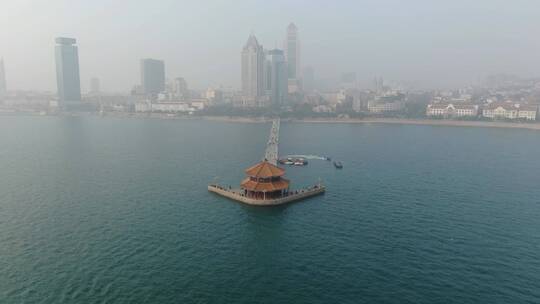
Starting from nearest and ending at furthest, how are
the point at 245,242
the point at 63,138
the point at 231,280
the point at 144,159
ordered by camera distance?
the point at 231,280
the point at 245,242
the point at 144,159
the point at 63,138

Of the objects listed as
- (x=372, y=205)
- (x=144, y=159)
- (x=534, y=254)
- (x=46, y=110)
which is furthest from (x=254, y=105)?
(x=534, y=254)

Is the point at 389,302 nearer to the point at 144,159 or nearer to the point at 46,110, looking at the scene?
the point at 144,159

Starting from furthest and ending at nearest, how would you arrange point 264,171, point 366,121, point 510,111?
point 366,121
point 510,111
point 264,171

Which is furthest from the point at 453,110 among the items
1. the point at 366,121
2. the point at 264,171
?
the point at 264,171

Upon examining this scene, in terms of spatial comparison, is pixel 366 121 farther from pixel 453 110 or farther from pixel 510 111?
pixel 510 111

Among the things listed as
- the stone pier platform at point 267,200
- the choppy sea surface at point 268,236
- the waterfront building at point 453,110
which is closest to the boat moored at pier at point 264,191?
the stone pier platform at point 267,200

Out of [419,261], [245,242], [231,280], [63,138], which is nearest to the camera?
[231,280]

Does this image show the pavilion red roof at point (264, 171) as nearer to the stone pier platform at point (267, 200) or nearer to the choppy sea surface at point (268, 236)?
the stone pier platform at point (267, 200)
